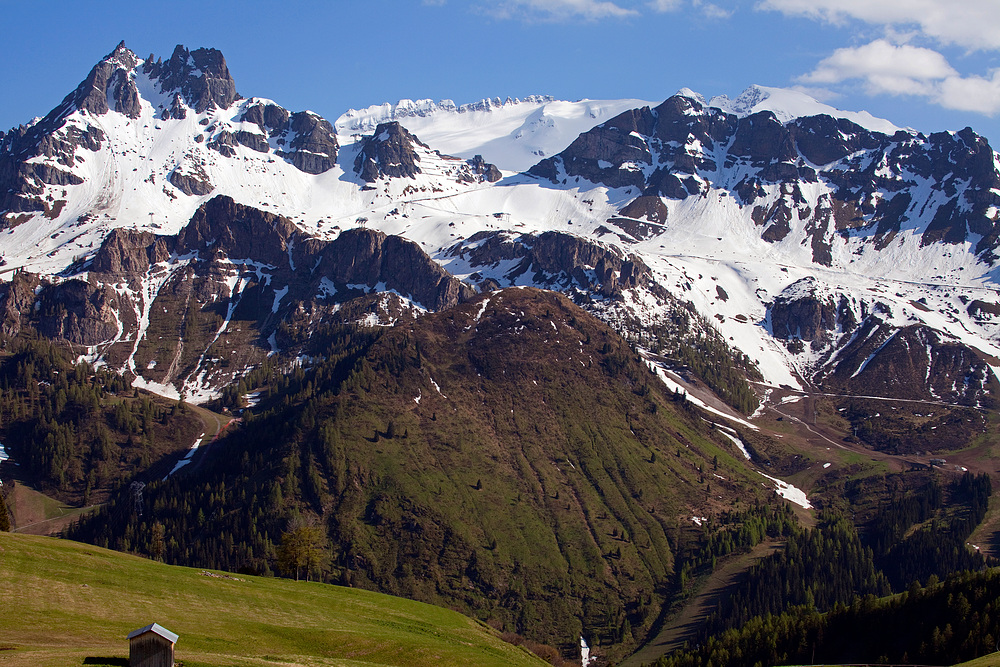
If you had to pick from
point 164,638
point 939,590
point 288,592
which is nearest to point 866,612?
point 939,590

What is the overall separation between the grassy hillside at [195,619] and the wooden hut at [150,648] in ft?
7.03

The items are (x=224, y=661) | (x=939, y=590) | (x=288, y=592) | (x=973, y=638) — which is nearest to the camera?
(x=224, y=661)

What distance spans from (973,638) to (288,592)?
10035cm

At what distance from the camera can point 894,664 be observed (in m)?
137

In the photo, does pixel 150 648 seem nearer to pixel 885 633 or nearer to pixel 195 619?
pixel 195 619

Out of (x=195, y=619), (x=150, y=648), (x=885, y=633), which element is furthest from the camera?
(x=885, y=633)

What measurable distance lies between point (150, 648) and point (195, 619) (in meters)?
29.3

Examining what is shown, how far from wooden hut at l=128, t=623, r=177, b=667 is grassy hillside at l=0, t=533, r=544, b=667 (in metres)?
2.14

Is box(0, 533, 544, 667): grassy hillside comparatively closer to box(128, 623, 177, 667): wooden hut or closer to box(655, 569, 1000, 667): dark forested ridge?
box(128, 623, 177, 667): wooden hut

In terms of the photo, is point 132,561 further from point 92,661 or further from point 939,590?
point 939,590

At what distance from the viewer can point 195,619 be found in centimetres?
8912

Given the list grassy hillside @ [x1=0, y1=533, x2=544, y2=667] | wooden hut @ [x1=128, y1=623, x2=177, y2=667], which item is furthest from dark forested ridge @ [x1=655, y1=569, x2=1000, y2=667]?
wooden hut @ [x1=128, y1=623, x2=177, y2=667]

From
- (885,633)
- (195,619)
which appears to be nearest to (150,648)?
(195,619)

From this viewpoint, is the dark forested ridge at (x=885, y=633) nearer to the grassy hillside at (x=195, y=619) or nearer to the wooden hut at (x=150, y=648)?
the grassy hillside at (x=195, y=619)
